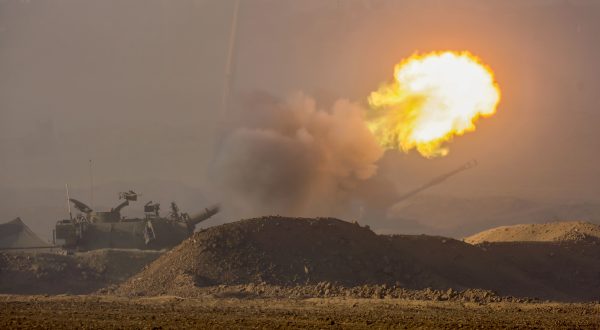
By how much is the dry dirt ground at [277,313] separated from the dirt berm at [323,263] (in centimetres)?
343

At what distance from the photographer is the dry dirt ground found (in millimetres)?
30328

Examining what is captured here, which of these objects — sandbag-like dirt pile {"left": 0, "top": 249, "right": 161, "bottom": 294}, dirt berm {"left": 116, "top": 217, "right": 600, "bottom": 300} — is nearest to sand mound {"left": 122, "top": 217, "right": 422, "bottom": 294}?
dirt berm {"left": 116, "top": 217, "right": 600, "bottom": 300}

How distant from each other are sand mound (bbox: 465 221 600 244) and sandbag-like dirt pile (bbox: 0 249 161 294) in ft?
61.1

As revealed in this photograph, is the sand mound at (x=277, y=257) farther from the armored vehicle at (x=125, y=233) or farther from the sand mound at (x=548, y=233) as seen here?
the sand mound at (x=548, y=233)

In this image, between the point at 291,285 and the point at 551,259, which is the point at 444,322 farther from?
the point at 551,259

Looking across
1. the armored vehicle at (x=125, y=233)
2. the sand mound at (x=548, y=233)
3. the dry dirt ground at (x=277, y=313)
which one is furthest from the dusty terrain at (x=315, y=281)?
the armored vehicle at (x=125, y=233)

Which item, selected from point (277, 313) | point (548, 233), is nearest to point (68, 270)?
point (277, 313)

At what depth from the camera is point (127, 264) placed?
55.3m

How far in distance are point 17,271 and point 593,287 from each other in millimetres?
26956

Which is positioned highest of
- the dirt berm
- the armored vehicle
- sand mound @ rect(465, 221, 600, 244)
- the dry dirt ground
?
the armored vehicle

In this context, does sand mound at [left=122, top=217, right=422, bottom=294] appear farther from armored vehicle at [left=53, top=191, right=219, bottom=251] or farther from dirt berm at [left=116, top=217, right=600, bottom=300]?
armored vehicle at [left=53, top=191, right=219, bottom=251]

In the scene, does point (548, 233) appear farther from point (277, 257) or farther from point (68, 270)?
point (68, 270)

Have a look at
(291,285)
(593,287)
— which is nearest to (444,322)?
(291,285)

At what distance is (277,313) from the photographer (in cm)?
3544
